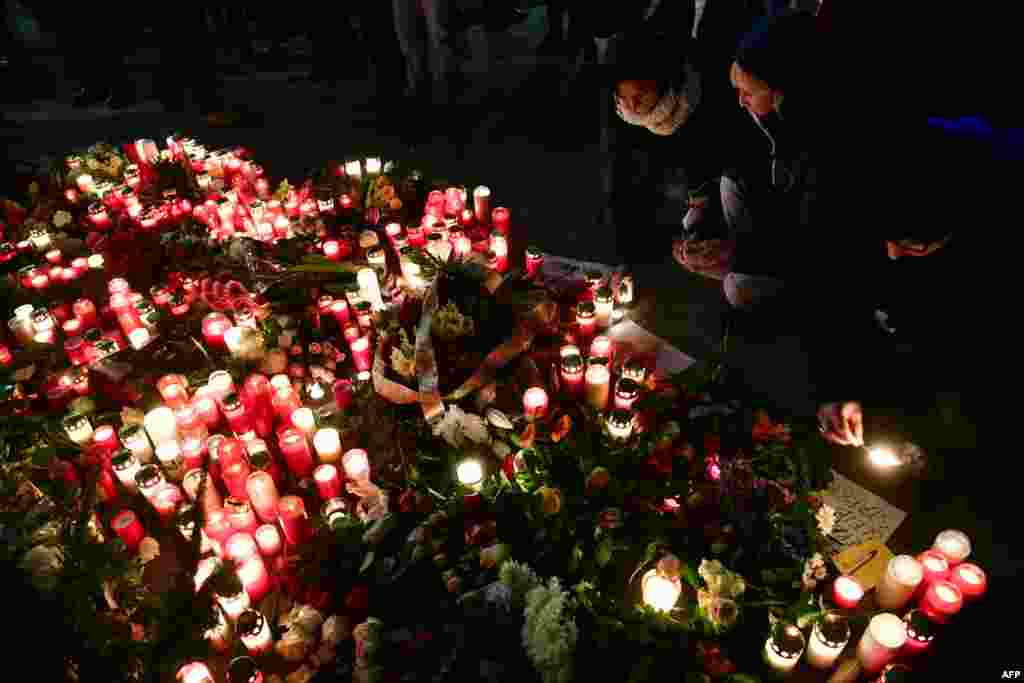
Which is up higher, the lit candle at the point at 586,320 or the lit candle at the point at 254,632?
the lit candle at the point at 586,320

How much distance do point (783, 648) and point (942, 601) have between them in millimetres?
622

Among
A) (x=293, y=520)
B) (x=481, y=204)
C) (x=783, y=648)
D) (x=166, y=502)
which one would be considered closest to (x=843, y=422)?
(x=783, y=648)

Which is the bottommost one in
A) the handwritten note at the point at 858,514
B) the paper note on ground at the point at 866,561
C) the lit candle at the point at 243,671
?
the handwritten note at the point at 858,514

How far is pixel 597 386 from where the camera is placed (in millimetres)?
2873

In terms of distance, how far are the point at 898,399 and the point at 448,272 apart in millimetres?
2283

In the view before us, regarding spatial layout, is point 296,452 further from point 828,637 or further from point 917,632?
point 917,632

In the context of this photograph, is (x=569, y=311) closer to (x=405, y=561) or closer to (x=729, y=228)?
(x=729, y=228)

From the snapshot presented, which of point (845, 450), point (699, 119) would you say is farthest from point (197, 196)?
point (845, 450)

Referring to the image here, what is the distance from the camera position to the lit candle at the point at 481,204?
4.34 meters

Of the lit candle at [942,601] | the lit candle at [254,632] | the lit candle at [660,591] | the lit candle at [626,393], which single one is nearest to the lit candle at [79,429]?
the lit candle at [254,632]

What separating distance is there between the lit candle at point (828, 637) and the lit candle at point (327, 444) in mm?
1969

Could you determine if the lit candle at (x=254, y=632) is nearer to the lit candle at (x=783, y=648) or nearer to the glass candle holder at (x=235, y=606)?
the glass candle holder at (x=235, y=606)

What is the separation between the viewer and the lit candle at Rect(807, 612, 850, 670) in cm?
189

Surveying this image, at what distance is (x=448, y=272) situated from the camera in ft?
9.82
